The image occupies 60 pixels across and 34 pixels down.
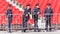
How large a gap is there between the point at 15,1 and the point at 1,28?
4.20m

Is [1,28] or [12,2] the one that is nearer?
[1,28]

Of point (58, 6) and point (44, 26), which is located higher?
point (58, 6)

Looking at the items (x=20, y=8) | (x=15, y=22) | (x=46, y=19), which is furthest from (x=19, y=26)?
(x=20, y=8)

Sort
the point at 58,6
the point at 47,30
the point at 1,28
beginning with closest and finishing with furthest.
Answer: the point at 47,30, the point at 1,28, the point at 58,6

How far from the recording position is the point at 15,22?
16.9m

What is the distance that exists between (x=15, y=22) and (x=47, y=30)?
2.50 m

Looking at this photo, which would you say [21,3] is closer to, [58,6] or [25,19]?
[58,6]

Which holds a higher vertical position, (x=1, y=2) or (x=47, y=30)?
(x=1, y=2)

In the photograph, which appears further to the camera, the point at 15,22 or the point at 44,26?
the point at 15,22

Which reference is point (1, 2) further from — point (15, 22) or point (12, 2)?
point (15, 22)

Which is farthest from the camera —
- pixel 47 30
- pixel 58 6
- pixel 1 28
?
pixel 58 6

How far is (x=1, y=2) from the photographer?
65.8ft

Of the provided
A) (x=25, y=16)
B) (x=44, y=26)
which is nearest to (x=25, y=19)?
(x=25, y=16)

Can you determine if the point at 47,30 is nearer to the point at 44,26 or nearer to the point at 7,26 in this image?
the point at 44,26
